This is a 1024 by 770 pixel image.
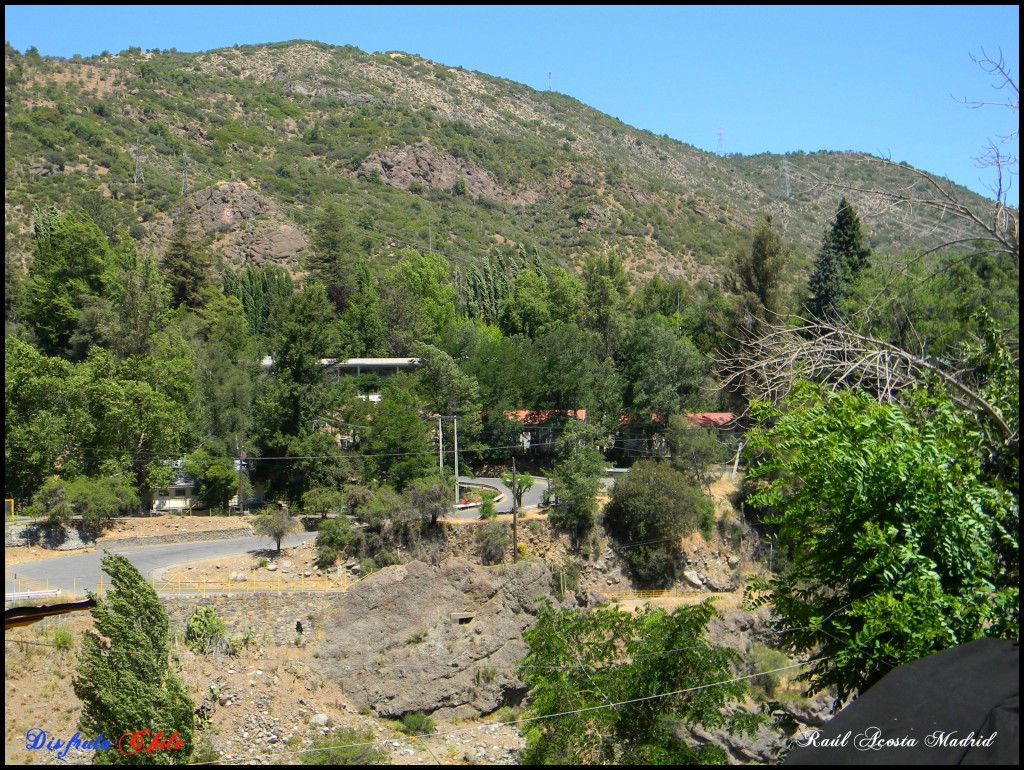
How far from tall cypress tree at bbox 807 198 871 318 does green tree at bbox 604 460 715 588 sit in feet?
37.6

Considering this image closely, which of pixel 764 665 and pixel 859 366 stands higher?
pixel 859 366

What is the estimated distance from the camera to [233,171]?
80.8m

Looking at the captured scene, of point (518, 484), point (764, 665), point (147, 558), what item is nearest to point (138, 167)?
point (147, 558)

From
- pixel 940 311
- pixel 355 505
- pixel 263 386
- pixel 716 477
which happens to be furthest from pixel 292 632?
pixel 940 311

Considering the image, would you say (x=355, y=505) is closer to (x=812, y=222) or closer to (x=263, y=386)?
(x=263, y=386)

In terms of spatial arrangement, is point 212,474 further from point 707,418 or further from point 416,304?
point 707,418

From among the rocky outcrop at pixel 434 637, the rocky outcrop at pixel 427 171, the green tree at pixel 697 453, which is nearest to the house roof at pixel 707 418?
the green tree at pixel 697 453

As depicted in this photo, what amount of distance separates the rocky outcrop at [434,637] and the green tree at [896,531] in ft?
51.6

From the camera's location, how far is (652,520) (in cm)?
3075

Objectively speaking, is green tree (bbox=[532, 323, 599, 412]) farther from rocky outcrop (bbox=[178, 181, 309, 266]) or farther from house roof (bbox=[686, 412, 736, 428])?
rocky outcrop (bbox=[178, 181, 309, 266])

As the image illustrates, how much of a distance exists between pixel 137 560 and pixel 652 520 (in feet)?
56.8

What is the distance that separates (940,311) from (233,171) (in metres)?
69.0

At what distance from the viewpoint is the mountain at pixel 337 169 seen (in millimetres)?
67875

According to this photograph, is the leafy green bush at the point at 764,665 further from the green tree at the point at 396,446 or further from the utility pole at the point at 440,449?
the green tree at the point at 396,446
